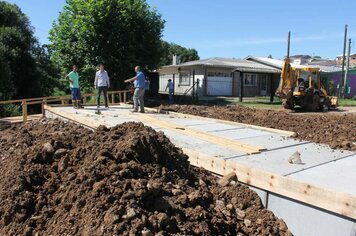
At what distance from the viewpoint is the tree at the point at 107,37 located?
19.3 meters

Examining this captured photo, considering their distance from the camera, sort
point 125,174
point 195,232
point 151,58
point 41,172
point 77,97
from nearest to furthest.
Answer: point 195,232, point 125,174, point 41,172, point 77,97, point 151,58

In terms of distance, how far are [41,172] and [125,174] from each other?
1124 mm

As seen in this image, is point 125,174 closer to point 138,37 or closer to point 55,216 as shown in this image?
point 55,216

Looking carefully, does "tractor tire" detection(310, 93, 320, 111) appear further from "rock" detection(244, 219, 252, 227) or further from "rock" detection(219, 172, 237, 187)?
"rock" detection(244, 219, 252, 227)

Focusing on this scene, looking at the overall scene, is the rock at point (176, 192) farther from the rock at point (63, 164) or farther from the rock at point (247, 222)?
the rock at point (63, 164)

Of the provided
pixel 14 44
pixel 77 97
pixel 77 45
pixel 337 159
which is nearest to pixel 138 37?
pixel 77 45

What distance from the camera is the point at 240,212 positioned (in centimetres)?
414

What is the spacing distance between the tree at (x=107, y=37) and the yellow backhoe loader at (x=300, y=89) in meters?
8.14

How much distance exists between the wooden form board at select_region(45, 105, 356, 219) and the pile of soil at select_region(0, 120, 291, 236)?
0.61 ft

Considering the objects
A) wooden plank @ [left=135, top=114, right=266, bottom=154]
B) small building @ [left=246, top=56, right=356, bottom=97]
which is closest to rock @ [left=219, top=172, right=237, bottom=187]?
wooden plank @ [left=135, top=114, right=266, bottom=154]

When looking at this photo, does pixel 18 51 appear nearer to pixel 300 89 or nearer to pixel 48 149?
pixel 300 89

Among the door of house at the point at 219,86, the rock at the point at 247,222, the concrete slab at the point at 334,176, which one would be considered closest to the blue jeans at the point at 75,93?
the concrete slab at the point at 334,176

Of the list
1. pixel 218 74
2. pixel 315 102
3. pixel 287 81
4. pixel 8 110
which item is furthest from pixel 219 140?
pixel 218 74

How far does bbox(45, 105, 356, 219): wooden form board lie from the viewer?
11.5 ft
